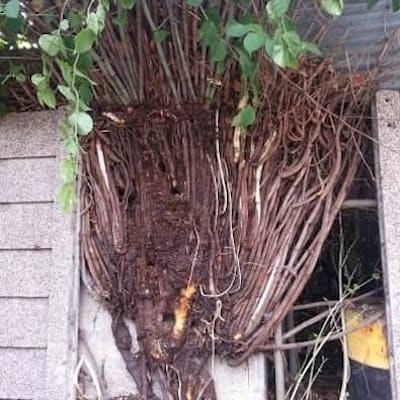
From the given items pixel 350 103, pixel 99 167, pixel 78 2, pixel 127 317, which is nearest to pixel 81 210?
pixel 99 167

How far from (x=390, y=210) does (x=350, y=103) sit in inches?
18.9

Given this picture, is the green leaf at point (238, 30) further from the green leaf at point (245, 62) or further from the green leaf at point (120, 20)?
the green leaf at point (120, 20)

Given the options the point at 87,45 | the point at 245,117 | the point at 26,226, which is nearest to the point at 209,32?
the point at 245,117

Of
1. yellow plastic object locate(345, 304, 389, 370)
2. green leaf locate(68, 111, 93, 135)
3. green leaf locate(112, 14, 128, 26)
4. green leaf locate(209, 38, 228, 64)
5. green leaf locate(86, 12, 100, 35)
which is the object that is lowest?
yellow plastic object locate(345, 304, 389, 370)

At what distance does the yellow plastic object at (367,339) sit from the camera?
6.94 feet

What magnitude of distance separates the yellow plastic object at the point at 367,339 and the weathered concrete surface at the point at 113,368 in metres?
0.39

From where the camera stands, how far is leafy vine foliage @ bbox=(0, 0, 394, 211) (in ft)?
4.99

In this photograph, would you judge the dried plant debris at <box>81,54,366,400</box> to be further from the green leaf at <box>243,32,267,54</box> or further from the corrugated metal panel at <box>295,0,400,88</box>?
the green leaf at <box>243,32,267,54</box>

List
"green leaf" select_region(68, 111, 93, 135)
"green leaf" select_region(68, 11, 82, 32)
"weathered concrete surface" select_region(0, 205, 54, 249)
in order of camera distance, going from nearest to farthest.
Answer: "green leaf" select_region(68, 111, 93, 135), "green leaf" select_region(68, 11, 82, 32), "weathered concrete surface" select_region(0, 205, 54, 249)

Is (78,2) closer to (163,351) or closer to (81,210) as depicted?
(81,210)

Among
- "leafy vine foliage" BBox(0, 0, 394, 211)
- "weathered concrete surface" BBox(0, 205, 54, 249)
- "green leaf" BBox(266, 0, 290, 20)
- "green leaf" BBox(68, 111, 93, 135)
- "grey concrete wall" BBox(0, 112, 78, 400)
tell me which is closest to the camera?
"green leaf" BBox(266, 0, 290, 20)

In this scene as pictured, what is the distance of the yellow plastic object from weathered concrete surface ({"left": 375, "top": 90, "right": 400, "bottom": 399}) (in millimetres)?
54

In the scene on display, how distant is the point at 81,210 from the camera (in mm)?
2293

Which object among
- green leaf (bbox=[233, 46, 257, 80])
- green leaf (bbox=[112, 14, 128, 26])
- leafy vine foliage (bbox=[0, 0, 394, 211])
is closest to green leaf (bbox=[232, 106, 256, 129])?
leafy vine foliage (bbox=[0, 0, 394, 211])
